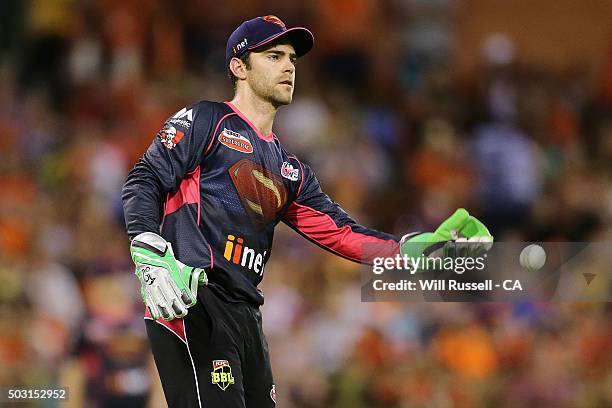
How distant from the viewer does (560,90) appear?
41.6 feet

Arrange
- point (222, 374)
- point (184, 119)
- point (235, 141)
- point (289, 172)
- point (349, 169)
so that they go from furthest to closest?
1. point (349, 169)
2. point (289, 172)
3. point (235, 141)
4. point (184, 119)
5. point (222, 374)

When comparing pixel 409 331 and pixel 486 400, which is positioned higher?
pixel 409 331

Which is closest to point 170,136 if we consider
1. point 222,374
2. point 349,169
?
point 222,374

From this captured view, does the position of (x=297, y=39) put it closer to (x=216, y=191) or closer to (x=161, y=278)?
(x=216, y=191)

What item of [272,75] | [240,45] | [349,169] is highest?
[349,169]

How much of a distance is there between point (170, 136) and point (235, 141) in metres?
0.34

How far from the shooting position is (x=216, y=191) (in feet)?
15.5

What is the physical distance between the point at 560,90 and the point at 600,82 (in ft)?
1.56

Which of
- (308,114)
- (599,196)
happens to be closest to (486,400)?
(599,196)

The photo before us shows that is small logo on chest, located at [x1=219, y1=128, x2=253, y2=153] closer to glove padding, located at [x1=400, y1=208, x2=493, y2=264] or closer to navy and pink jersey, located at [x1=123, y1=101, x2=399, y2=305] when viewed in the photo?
navy and pink jersey, located at [x1=123, y1=101, x2=399, y2=305]

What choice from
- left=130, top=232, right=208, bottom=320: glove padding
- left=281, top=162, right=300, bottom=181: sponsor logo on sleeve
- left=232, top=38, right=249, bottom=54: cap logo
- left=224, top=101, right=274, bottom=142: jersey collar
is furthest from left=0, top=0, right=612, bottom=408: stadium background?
left=130, top=232, right=208, bottom=320: glove padding

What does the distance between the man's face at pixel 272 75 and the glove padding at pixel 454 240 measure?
92 cm

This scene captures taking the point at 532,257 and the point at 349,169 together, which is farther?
the point at 349,169

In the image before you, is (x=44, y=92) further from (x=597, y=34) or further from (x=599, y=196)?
(x=597, y=34)
